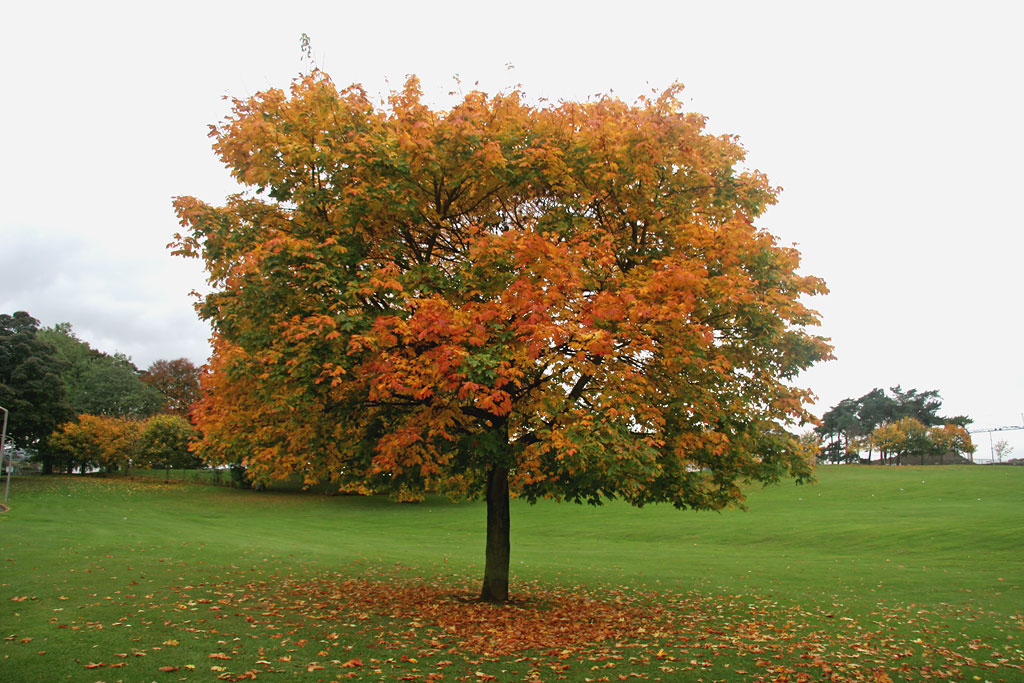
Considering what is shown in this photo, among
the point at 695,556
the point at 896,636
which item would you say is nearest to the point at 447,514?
the point at 695,556

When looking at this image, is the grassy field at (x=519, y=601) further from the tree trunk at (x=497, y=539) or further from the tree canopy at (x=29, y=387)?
the tree canopy at (x=29, y=387)

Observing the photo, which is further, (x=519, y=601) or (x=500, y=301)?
(x=519, y=601)

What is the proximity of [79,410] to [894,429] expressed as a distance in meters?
97.1

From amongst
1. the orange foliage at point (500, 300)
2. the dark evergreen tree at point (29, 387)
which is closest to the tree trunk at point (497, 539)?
the orange foliage at point (500, 300)

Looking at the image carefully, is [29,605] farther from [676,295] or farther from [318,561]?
[676,295]

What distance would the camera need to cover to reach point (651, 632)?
36.0ft

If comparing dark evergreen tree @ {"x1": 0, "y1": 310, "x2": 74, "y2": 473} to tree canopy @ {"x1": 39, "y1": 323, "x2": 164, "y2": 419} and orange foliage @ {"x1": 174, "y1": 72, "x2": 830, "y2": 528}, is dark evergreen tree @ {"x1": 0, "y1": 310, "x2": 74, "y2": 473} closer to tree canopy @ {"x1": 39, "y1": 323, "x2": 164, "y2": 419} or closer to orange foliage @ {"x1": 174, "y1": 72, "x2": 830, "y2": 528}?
tree canopy @ {"x1": 39, "y1": 323, "x2": 164, "y2": 419}

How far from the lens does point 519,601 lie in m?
13.4

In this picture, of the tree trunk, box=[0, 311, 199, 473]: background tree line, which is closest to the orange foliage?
the tree trunk

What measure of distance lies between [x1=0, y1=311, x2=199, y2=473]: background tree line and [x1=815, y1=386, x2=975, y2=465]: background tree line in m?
76.6

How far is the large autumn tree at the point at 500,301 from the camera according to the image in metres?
9.32

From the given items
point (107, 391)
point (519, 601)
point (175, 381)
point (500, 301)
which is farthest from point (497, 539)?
point (175, 381)

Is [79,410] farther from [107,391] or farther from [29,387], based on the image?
[29,387]

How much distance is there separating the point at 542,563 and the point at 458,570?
386 centimetres
